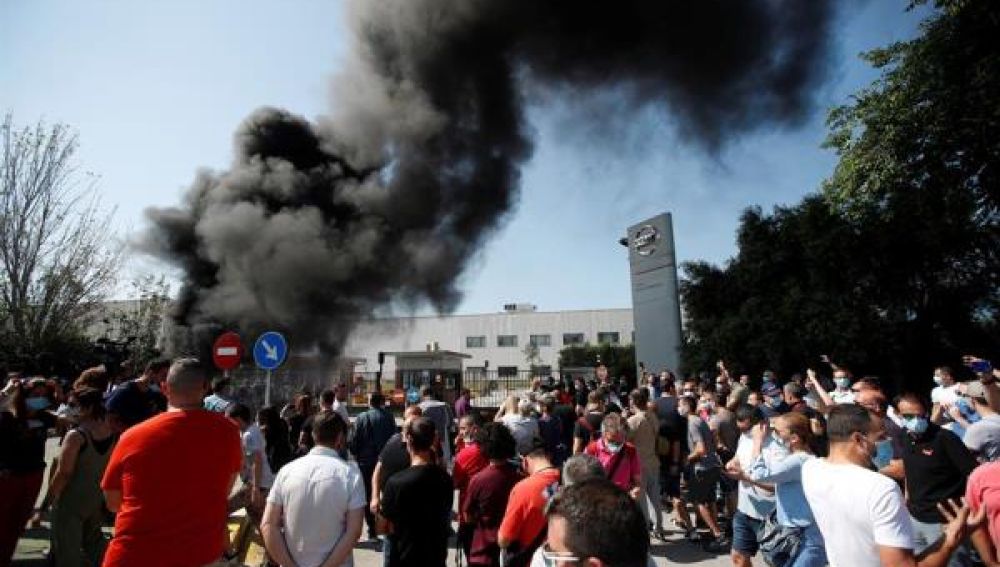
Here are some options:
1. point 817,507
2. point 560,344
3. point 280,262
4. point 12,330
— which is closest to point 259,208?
point 280,262

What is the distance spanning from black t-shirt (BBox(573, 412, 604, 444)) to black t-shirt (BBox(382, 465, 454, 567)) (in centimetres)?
241

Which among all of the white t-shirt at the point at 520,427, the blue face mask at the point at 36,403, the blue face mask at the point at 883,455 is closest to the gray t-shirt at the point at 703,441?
the blue face mask at the point at 883,455

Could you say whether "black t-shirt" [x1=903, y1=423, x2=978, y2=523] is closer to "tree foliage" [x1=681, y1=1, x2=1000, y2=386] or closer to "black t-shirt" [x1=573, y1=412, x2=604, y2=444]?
"black t-shirt" [x1=573, y1=412, x2=604, y2=444]

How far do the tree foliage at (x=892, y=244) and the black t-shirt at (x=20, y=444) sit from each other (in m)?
15.6

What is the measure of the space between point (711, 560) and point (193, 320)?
18062mm

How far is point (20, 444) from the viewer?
4430mm

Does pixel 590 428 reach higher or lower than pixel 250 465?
higher

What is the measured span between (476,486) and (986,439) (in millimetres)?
3426

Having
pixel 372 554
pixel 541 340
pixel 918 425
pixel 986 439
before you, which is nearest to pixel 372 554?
pixel 372 554

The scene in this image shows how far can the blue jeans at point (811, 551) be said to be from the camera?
3.22 metres

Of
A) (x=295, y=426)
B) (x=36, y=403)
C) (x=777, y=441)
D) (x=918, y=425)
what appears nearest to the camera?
(x=918, y=425)

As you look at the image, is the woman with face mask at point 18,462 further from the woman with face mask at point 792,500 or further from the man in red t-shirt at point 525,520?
the woman with face mask at point 792,500

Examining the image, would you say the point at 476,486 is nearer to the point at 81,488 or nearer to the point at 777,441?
the point at 777,441

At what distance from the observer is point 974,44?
12.2 metres
